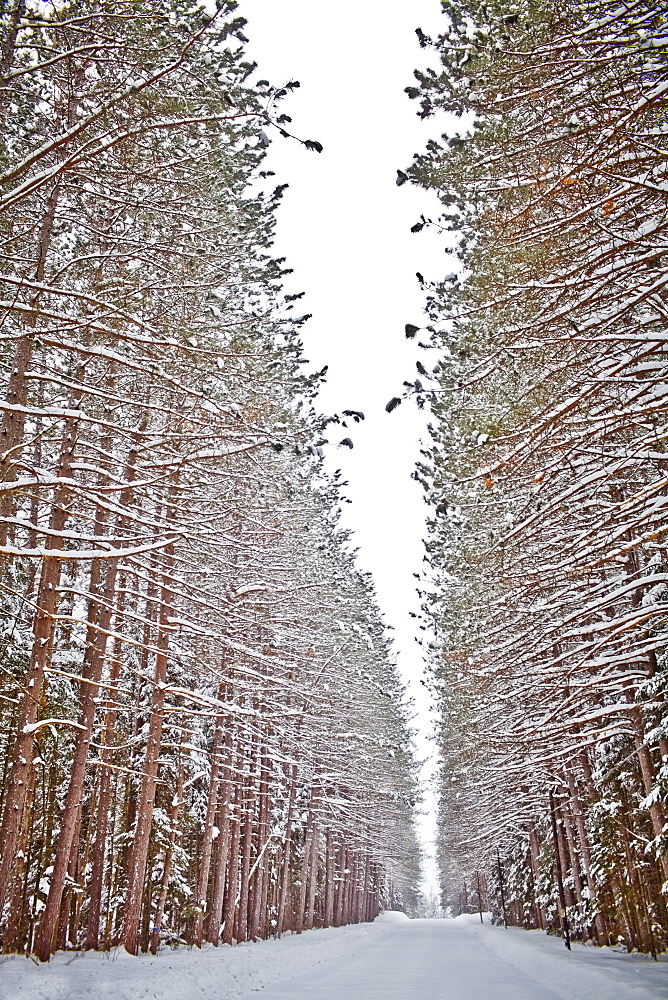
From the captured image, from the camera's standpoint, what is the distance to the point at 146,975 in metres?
10.4

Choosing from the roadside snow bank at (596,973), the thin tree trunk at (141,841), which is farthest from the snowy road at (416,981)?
the thin tree trunk at (141,841)

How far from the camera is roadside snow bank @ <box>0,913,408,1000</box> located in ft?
29.1

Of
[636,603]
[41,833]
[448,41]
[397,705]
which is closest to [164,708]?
[41,833]

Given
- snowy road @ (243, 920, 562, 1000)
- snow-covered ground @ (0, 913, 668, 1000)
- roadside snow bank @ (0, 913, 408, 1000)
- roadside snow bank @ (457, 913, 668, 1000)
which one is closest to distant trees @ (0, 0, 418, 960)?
roadside snow bank @ (0, 913, 408, 1000)

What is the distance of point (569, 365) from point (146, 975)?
1100cm

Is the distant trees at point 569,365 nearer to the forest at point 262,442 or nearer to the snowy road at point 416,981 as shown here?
the forest at point 262,442

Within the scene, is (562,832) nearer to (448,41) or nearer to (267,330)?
(267,330)

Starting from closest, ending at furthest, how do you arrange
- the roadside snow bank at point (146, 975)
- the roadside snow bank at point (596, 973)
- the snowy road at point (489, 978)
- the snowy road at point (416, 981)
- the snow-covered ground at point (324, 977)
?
1. the roadside snow bank at point (146, 975)
2. the snow-covered ground at point (324, 977)
3. the roadside snow bank at point (596, 973)
4. the snowy road at point (489, 978)
5. the snowy road at point (416, 981)

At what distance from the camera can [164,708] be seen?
13688mm

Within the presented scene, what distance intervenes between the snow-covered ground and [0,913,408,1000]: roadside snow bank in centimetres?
2

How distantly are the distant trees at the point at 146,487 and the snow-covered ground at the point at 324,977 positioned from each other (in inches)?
49.7

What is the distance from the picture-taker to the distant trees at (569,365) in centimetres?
602

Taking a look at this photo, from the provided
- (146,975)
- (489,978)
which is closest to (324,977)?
(489,978)

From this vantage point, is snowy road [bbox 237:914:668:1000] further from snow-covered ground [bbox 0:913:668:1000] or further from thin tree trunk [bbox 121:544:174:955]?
thin tree trunk [bbox 121:544:174:955]
